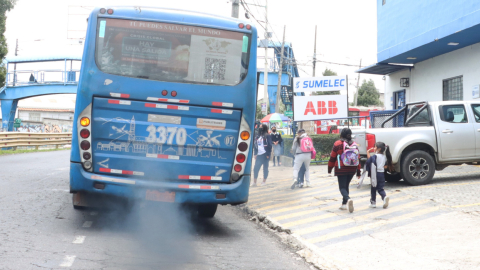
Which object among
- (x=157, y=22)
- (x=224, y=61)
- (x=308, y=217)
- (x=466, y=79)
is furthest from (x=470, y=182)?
(x=157, y=22)

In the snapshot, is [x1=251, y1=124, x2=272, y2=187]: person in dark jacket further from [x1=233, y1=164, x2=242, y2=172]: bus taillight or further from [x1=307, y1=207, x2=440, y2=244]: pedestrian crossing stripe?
[x1=233, y1=164, x2=242, y2=172]: bus taillight

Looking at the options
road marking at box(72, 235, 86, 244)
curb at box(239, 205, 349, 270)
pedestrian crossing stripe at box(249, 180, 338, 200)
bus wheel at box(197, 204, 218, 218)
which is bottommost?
curb at box(239, 205, 349, 270)

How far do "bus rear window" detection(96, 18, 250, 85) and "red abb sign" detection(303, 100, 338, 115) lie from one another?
380 inches

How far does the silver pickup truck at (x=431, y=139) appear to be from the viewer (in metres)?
10.9

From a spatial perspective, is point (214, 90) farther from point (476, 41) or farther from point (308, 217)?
point (476, 41)

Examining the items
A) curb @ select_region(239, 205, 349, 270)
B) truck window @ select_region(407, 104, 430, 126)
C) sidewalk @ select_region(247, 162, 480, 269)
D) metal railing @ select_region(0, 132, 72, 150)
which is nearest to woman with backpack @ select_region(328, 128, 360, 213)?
sidewalk @ select_region(247, 162, 480, 269)

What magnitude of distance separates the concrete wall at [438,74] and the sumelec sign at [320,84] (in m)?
4.25

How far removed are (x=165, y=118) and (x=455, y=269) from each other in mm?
4011

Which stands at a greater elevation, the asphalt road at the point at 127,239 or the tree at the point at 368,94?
the tree at the point at 368,94

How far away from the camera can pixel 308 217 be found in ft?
28.4

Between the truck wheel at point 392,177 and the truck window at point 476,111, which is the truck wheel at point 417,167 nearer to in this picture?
the truck wheel at point 392,177

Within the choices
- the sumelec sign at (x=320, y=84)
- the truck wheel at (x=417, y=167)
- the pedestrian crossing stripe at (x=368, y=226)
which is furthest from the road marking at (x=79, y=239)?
the sumelec sign at (x=320, y=84)

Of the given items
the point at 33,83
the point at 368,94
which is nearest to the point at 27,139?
the point at 33,83

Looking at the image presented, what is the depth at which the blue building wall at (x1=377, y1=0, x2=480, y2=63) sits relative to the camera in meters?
14.4
